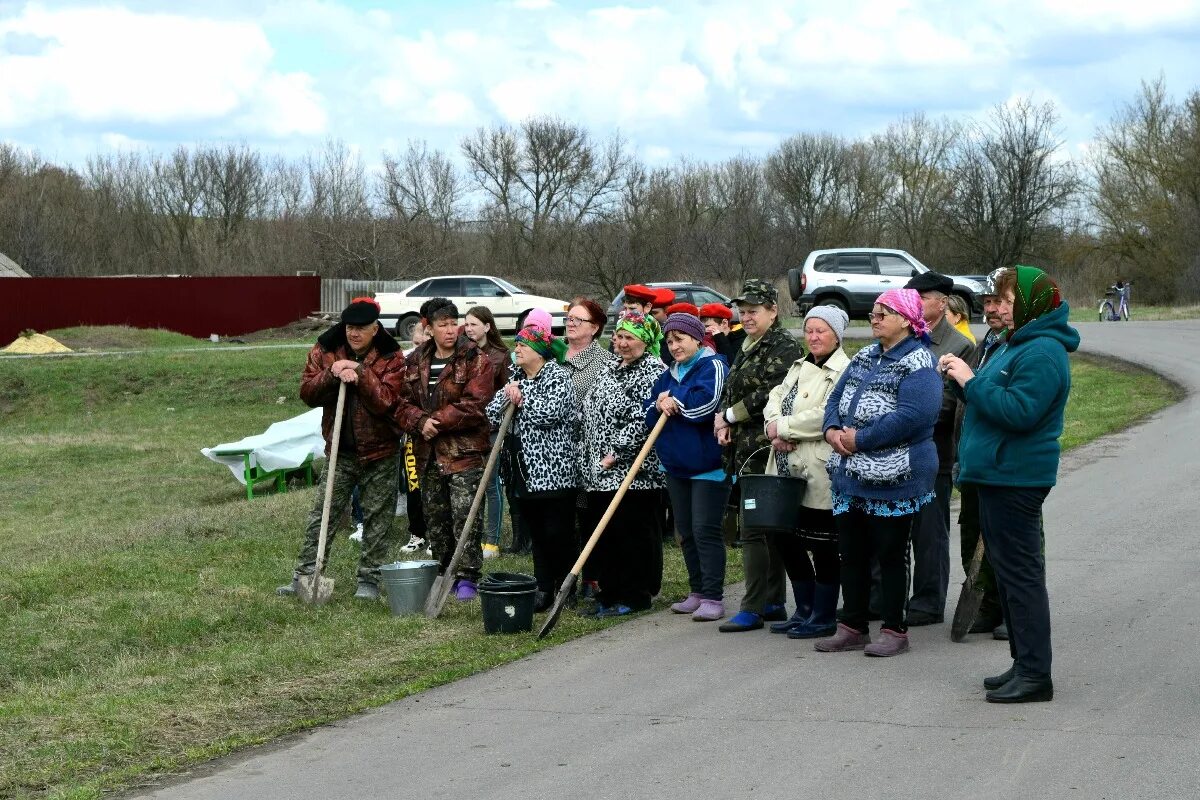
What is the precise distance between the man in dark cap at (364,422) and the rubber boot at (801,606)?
9.48ft

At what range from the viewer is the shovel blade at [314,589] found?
29.2 ft

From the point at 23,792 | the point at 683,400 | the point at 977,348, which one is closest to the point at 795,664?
the point at 683,400

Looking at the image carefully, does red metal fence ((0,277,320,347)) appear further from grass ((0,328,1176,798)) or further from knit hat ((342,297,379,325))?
knit hat ((342,297,379,325))

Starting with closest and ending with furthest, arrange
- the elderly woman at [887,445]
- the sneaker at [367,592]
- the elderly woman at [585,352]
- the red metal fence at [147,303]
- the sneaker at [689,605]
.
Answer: the elderly woman at [887,445], the sneaker at [689,605], the elderly woman at [585,352], the sneaker at [367,592], the red metal fence at [147,303]

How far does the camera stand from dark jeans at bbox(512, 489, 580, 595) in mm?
8469

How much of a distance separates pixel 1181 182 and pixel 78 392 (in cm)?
4892

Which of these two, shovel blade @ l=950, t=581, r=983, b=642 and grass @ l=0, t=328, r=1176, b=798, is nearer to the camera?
grass @ l=0, t=328, r=1176, b=798

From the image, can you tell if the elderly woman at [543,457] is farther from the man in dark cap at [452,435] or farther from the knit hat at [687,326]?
A: the knit hat at [687,326]

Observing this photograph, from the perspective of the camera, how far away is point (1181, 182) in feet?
198

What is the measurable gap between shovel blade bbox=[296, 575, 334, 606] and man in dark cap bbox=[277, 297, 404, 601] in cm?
6

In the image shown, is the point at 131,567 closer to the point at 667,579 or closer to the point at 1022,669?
the point at 667,579

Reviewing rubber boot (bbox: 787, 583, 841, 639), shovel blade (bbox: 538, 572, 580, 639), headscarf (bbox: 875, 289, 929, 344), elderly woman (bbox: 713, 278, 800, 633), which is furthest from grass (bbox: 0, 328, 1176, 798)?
headscarf (bbox: 875, 289, 929, 344)

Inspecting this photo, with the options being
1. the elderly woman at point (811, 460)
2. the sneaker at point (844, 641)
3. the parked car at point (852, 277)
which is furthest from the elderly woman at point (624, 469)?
the parked car at point (852, 277)

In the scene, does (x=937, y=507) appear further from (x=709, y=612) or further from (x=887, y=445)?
(x=709, y=612)
